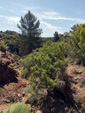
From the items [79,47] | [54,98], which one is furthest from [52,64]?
[79,47]

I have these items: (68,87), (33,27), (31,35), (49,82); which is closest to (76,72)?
(68,87)

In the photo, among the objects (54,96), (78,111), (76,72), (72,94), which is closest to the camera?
(78,111)

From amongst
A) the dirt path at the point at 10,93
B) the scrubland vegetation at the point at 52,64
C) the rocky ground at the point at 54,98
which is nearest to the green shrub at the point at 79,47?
the scrubland vegetation at the point at 52,64

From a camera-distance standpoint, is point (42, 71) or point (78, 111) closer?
point (78, 111)

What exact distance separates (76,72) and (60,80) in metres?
1.94

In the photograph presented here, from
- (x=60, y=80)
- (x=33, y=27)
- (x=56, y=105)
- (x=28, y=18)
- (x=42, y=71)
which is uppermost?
(x=28, y=18)

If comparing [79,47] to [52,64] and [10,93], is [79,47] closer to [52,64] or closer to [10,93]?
[52,64]

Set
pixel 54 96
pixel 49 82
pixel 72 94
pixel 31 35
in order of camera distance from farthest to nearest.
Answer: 1. pixel 31 35
2. pixel 54 96
3. pixel 72 94
4. pixel 49 82

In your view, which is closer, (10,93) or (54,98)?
(54,98)

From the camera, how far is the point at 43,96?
24.5ft

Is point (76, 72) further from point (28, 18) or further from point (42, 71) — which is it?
point (28, 18)

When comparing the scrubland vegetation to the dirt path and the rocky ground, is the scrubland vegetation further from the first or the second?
the dirt path

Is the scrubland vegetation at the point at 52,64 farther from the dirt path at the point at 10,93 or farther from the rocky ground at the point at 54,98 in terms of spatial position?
the dirt path at the point at 10,93

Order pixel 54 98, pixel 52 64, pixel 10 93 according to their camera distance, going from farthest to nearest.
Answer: pixel 10 93 < pixel 52 64 < pixel 54 98
